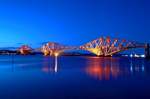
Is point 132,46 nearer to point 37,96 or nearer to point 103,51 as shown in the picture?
point 103,51

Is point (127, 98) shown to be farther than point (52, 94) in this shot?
No

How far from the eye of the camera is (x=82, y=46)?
390ft

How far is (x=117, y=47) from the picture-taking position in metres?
109

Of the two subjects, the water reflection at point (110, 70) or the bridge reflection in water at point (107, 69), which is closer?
the water reflection at point (110, 70)

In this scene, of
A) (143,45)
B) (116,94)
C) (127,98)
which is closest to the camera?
(127,98)

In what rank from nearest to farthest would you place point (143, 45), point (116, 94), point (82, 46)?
point (116, 94) → point (143, 45) → point (82, 46)

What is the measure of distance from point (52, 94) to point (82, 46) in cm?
10051

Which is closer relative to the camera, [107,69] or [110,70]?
[110,70]

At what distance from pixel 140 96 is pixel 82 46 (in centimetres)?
10121

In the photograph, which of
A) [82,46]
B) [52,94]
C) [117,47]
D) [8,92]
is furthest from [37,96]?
[82,46]

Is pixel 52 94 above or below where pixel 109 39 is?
below

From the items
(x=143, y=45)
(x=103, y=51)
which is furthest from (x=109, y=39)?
(x=143, y=45)

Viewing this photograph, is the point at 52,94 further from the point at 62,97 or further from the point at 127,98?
the point at 127,98

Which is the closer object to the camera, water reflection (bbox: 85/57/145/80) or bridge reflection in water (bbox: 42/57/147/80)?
water reflection (bbox: 85/57/145/80)
